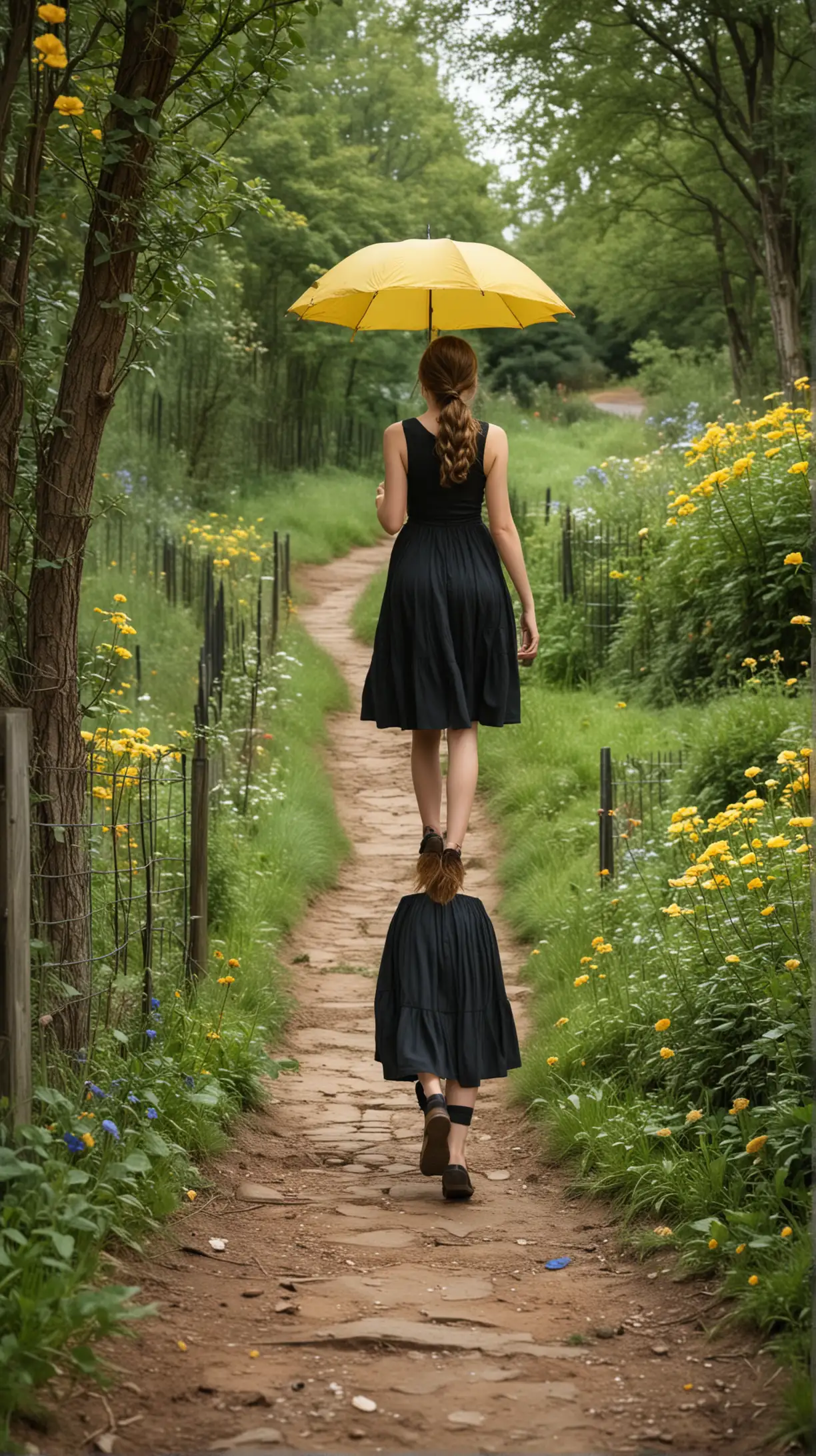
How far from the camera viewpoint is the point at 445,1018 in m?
4.45

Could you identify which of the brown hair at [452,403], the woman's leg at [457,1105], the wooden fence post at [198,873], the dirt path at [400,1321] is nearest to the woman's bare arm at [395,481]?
the brown hair at [452,403]

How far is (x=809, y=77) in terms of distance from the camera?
51.9 ft

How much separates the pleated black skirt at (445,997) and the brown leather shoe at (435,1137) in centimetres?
9

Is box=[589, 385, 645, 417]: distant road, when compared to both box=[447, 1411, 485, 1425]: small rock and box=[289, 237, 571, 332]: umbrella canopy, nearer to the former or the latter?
box=[289, 237, 571, 332]: umbrella canopy

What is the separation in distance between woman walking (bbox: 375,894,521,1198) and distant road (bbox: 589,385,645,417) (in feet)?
108

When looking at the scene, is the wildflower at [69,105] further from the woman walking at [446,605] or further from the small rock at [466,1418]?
the small rock at [466,1418]

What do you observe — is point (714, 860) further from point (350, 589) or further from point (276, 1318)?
point (350, 589)

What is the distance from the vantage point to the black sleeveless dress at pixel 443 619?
4.49 meters

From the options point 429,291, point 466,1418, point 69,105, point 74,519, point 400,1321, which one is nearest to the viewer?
point 466,1418

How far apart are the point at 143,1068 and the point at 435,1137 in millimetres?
934

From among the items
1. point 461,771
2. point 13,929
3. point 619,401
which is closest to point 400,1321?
point 13,929

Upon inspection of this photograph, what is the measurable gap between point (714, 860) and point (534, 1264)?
146 centimetres

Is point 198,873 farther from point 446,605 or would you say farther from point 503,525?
point 503,525

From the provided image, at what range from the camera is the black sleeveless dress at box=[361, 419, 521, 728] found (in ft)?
14.7
